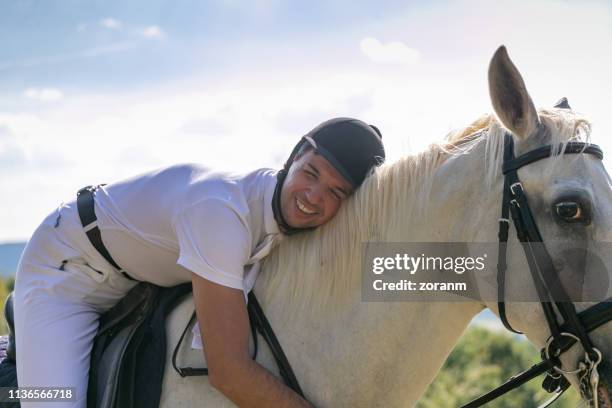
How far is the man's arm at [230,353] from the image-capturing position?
2.44m

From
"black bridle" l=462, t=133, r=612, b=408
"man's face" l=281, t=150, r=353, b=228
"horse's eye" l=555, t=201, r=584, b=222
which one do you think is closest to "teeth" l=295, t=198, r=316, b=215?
"man's face" l=281, t=150, r=353, b=228

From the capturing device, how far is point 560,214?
2.26 m

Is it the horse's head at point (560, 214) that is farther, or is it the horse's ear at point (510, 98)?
the horse's ear at point (510, 98)

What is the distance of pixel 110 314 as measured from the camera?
9.98 feet

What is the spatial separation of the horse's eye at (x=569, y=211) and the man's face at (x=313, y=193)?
3.27 ft

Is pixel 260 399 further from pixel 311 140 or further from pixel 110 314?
pixel 311 140

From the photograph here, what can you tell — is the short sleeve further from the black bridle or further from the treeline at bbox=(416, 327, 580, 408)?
the treeline at bbox=(416, 327, 580, 408)

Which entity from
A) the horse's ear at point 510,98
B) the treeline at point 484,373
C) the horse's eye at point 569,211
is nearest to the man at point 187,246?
the horse's ear at point 510,98

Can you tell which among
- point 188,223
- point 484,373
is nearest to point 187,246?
point 188,223

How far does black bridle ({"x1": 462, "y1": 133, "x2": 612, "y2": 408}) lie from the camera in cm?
223

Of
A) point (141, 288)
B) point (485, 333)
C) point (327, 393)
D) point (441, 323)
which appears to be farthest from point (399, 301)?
point (485, 333)

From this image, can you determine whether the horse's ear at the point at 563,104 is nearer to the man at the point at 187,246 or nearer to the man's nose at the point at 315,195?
the man at the point at 187,246

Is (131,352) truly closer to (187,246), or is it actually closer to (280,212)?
(187,246)

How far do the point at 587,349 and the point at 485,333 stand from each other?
547 inches
